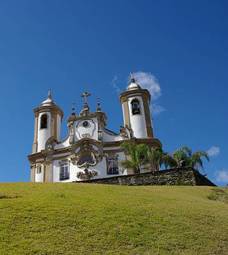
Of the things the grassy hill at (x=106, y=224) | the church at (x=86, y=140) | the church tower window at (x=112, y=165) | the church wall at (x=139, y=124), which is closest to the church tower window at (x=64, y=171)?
the church at (x=86, y=140)

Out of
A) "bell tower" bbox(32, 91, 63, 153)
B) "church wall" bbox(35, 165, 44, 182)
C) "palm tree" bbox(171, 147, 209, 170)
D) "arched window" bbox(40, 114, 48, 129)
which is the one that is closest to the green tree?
"palm tree" bbox(171, 147, 209, 170)

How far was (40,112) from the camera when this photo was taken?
49.1 metres

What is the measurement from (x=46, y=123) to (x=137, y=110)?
11074mm

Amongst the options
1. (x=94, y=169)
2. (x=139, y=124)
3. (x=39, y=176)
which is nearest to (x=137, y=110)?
(x=139, y=124)

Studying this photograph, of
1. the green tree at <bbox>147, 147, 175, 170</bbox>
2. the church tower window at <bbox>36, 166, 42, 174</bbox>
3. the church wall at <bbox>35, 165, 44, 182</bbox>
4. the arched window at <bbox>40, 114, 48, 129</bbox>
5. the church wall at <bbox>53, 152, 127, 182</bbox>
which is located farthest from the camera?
the arched window at <bbox>40, 114, 48, 129</bbox>

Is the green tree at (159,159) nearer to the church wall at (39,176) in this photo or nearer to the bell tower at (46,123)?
the church wall at (39,176)

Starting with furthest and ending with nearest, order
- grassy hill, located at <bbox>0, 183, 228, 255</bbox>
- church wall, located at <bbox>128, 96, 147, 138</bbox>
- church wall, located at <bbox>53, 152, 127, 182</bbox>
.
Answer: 1. church wall, located at <bbox>128, 96, 147, 138</bbox>
2. church wall, located at <bbox>53, 152, 127, 182</bbox>
3. grassy hill, located at <bbox>0, 183, 228, 255</bbox>

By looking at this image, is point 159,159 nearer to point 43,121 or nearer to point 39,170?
point 39,170

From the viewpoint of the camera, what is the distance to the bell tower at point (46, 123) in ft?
154

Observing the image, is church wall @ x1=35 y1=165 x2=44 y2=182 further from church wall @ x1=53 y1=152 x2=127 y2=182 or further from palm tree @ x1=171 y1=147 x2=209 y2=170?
palm tree @ x1=171 y1=147 x2=209 y2=170

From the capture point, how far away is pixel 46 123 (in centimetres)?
4834

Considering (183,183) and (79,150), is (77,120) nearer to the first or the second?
(79,150)

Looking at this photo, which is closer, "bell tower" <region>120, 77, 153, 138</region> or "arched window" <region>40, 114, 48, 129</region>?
"bell tower" <region>120, 77, 153, 138</region>

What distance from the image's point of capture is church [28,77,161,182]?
1672 inches
